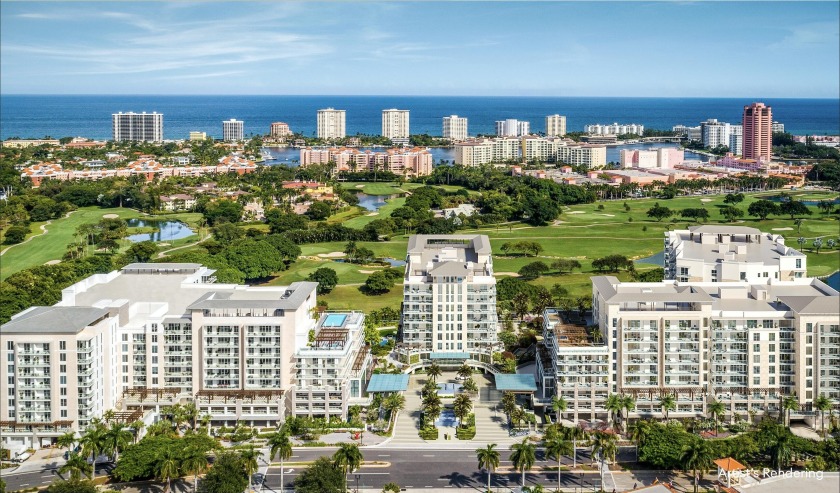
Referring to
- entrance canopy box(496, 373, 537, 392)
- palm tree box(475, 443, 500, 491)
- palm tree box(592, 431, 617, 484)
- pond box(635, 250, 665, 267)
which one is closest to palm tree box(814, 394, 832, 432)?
palm tree box(592, 431, 617, 484)

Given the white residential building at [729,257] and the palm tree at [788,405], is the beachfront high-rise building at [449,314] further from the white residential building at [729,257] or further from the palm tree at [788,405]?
the palm tree at [788,405]

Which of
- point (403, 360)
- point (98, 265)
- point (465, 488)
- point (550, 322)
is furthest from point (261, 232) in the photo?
point (465, 488)

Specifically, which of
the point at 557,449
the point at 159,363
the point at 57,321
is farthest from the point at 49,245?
the point at 557,449

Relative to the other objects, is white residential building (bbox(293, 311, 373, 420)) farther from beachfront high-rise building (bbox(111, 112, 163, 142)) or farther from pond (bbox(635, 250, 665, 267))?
beachfront high-rise building (bbox(111, 112, 163, 142))

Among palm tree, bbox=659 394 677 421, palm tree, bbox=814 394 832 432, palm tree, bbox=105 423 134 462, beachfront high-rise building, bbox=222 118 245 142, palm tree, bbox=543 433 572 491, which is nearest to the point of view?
palm tree, bbox=543 433 572 491

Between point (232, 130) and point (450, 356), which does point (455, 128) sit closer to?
point (232, 130)

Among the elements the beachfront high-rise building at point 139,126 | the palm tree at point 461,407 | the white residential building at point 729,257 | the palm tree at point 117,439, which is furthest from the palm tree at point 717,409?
the beachfront high-rise building at point 139,126
